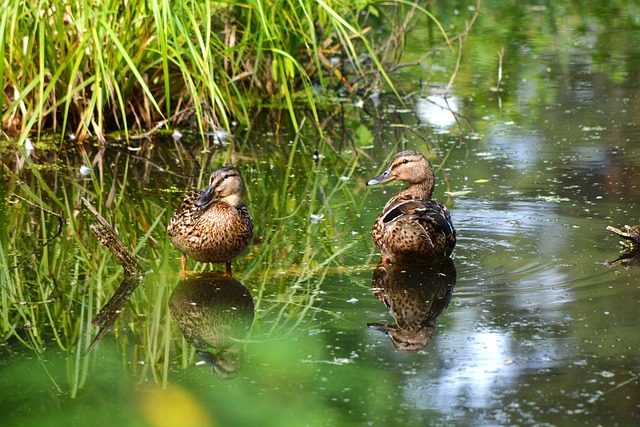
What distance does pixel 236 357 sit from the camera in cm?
490

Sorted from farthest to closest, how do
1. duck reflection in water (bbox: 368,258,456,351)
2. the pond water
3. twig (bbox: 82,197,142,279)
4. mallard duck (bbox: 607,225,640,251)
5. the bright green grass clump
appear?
the bright green grass clump
mallard duck (bbox: 607,225,640,251)
twig (bbox: 82,197,142,279)
duck reflection in water (bbox: 368,258,456,351)
the pond water

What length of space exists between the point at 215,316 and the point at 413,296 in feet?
3.31

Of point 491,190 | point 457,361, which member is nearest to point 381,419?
point 457,361

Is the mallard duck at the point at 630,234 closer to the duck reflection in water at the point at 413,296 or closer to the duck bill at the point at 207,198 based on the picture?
the duck reflection in water at the point at 413,296

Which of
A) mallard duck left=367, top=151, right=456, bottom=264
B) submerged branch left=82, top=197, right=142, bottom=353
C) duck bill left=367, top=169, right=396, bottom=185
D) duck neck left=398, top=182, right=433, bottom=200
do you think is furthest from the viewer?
duck bill left=367, top=169, right=396, bottom=185

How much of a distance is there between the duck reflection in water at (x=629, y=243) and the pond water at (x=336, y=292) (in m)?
0.06

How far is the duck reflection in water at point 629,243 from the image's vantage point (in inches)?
241

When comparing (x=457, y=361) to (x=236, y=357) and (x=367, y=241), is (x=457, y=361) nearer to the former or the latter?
(x=236, y=357)

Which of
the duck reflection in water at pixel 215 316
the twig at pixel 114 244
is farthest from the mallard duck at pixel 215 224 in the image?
the twig at pixel 114 244

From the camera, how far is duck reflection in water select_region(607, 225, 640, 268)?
20.1 ft

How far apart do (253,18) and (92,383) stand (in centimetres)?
→ 570

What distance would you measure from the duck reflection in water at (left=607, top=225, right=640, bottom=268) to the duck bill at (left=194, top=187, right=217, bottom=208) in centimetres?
217

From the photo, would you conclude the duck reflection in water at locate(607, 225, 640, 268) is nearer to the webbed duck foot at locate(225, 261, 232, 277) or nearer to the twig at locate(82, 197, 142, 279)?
the webbed duck foot at locate(225, 261, 232, 277)

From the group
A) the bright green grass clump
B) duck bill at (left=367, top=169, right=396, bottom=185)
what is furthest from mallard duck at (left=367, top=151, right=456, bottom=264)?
the bright green grass clump
